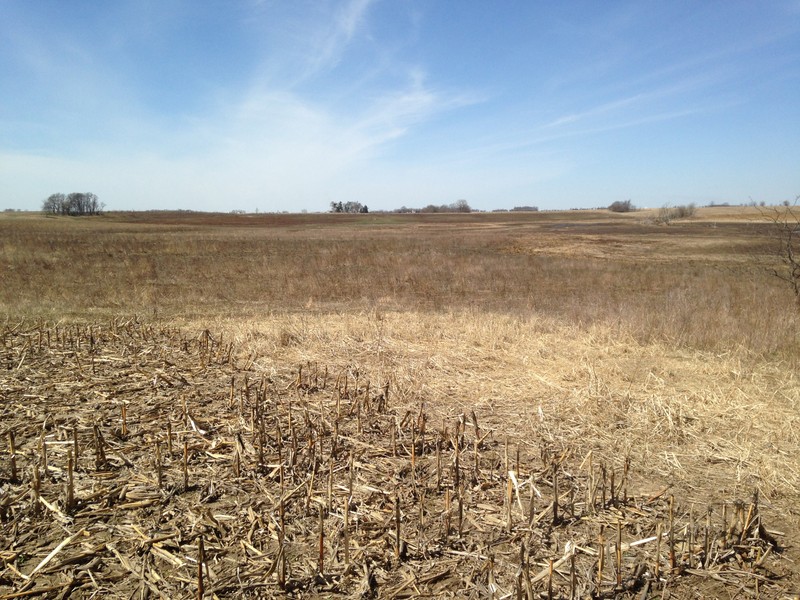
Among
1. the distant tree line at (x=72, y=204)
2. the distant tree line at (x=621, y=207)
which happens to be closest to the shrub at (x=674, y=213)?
the distant tree line at (x=621, y=207)

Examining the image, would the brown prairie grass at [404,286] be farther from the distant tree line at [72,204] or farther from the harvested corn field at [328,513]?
the distant tree line at [72,204]

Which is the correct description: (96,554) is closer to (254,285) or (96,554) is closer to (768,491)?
(768,491)

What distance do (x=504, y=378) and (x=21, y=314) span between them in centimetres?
1027

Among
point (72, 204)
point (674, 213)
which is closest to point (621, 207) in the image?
point (674, 213)

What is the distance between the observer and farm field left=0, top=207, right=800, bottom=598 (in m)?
3.03

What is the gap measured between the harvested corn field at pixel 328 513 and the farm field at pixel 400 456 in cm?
2

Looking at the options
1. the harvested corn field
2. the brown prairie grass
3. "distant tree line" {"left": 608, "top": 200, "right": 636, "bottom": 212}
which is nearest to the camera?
the harvested corn field

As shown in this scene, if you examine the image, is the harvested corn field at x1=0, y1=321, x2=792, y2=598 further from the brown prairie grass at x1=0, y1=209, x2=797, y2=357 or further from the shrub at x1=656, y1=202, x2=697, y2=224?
the shrub at x1=656, y1=202, x2=697, y2=224

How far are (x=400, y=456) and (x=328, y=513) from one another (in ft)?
3.72

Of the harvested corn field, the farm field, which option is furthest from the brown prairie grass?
the harvested corn field

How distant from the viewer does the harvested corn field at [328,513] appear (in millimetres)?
2936

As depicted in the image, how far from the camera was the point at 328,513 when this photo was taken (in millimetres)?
3570

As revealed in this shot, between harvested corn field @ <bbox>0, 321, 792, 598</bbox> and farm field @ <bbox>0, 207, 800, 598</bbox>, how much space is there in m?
0.02

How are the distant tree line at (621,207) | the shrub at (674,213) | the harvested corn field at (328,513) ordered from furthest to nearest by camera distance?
the distant tree line at (621,207) → the shrub at (674,213) → the harvested corn field at (328,513)
